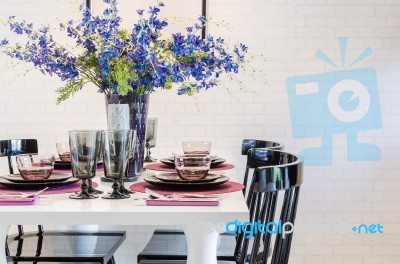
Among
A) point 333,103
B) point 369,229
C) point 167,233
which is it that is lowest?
point 369,229

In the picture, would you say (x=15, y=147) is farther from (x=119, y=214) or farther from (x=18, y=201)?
(x=119, y=214)

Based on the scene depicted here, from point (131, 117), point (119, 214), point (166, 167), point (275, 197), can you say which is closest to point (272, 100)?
point (166, 167)

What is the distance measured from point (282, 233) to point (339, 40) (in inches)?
78.0

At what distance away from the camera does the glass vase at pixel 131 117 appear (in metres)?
1.95

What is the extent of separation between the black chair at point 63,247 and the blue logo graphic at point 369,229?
1.58 m

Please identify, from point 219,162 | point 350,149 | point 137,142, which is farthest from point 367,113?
point 137,142

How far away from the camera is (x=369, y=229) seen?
3.32 meters

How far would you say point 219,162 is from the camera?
2.38 meters

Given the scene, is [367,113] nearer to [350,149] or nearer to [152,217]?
[350,149]

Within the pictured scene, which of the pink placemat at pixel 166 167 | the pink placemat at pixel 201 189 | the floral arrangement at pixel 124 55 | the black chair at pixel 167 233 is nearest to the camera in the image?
the pink placemat at pixel 201 189

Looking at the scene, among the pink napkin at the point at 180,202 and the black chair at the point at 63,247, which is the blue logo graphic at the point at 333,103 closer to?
the black chair at the point at 63,247

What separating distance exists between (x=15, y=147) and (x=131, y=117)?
1010 millimetres

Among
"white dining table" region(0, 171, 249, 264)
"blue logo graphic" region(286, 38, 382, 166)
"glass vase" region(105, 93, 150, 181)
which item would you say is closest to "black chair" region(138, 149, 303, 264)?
"white dining table" region(0, 171, 249, 264)

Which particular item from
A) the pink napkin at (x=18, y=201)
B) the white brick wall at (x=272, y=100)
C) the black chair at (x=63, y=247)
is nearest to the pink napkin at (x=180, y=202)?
the pink napkin at (x=18, y=201)
